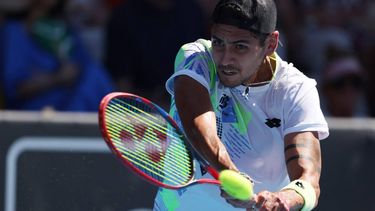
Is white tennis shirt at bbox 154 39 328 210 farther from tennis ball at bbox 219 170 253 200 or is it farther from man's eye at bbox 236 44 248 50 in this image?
tennis ball at bbox 219 170 253 200

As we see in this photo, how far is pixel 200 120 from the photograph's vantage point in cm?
420

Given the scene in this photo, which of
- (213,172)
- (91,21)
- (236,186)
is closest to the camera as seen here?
(236,186)

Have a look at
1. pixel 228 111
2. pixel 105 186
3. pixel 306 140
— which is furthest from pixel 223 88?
pixel 105 186

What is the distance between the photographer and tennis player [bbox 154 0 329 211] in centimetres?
417

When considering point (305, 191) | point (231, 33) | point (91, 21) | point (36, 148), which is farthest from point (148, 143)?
point (91, 21)

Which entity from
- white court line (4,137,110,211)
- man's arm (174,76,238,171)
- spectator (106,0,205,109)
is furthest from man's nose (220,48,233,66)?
spectator (106,0,205,109)

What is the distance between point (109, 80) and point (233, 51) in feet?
12.9

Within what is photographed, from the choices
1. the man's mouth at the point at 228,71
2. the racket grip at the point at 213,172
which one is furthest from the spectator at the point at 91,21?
the racket grip at the point at 213,172

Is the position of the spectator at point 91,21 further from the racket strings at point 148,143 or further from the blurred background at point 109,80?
the racket strings at point 148,143

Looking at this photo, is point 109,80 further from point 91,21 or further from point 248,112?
point 248,112

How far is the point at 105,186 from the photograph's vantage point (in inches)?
273

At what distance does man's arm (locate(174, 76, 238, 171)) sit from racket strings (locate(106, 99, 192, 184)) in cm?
13

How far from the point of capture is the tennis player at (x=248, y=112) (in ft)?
13.7

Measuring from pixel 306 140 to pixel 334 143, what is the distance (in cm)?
272
